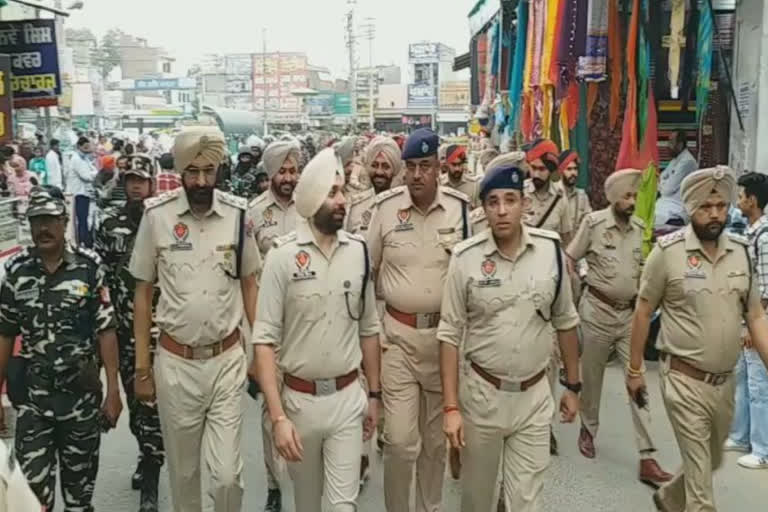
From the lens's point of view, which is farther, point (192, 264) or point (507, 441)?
point (192, 264)

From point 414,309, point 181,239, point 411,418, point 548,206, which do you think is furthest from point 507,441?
point 548,206

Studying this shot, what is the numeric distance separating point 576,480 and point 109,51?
4307 inches

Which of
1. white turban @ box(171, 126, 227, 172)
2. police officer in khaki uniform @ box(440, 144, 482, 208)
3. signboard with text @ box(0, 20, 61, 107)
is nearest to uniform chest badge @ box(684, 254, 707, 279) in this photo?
white turban @ box(171, 126, 227, 172)

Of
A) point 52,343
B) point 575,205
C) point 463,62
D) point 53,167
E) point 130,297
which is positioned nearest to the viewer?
point 52,343

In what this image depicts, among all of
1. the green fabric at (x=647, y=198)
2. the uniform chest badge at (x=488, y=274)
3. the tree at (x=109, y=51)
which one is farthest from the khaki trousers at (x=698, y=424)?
the tree at (x=109, y=51)

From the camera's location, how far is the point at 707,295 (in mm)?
4711

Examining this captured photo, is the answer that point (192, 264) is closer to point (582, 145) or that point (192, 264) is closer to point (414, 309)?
point (414, 309)

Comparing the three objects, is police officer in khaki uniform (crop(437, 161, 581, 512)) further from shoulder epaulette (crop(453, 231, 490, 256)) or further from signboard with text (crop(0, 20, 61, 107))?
signboard with text (crop(0, 20, 61, 107))

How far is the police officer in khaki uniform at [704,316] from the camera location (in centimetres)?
471

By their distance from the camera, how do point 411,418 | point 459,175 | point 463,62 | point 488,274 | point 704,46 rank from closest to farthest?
point 488,274 → point 411,418 → point 704,46 → point 459,175 → point 463,62

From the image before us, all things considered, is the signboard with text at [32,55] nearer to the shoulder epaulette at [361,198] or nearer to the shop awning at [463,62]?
the shoulder epaulette at [361,198]

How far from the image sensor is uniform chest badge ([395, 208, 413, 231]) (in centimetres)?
530

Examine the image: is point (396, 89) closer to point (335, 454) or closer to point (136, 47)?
point (136, 47)

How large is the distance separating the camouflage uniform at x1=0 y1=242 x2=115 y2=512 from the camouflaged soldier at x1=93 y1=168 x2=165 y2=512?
0.94 m
